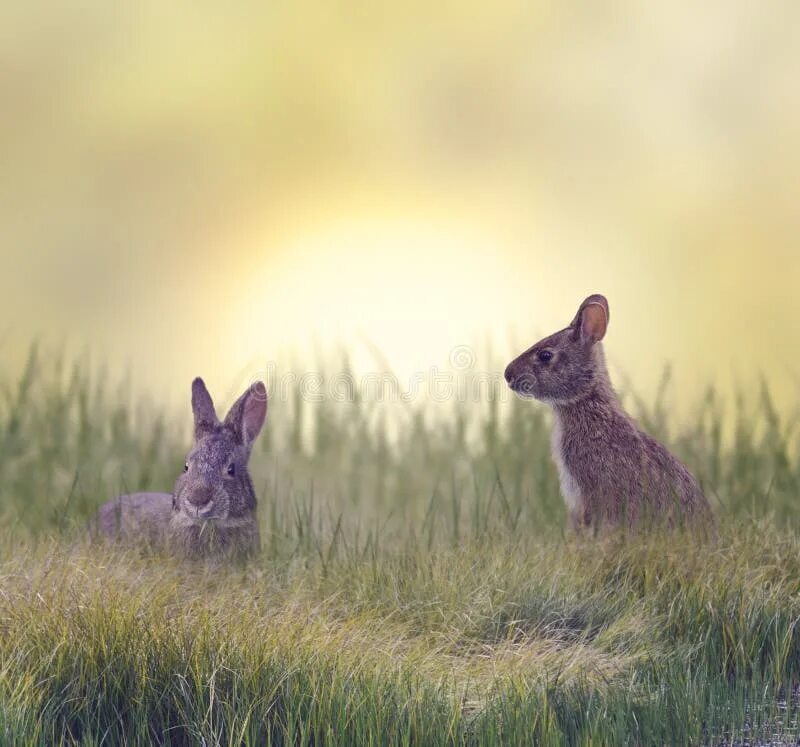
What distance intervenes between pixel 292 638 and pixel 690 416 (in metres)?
3.97

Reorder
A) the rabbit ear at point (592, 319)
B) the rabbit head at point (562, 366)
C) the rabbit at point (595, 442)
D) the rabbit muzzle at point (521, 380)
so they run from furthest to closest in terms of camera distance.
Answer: the rabbit muzzle at point (521, 380) < the rabbit head at point (562, 366) < the rabbit ear at point (592, 319) < the rabbit at point (595, 442)

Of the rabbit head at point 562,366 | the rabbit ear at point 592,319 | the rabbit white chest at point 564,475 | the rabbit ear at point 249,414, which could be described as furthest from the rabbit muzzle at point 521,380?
the rabbit ear at point 249,414

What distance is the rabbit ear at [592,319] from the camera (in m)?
6.96

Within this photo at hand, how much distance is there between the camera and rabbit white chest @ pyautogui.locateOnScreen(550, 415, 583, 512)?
6996mm

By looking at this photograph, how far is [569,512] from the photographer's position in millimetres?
7062

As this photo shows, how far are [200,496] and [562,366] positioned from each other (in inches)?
89.5

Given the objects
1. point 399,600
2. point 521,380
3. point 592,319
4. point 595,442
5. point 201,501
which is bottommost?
point 399,600

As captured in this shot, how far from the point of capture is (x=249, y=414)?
6875 millimetres

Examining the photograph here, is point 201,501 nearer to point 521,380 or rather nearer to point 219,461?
point 219,461

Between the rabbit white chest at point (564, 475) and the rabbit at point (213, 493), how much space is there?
68.8 inches

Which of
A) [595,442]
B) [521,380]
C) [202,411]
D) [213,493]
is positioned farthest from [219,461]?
[595,442]

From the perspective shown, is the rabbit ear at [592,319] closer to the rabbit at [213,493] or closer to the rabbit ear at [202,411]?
the rabbit at [213,493]

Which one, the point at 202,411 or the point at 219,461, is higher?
the point at 202,411

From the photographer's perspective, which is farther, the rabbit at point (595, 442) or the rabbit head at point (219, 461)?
the rabbit at point (595, 442)
